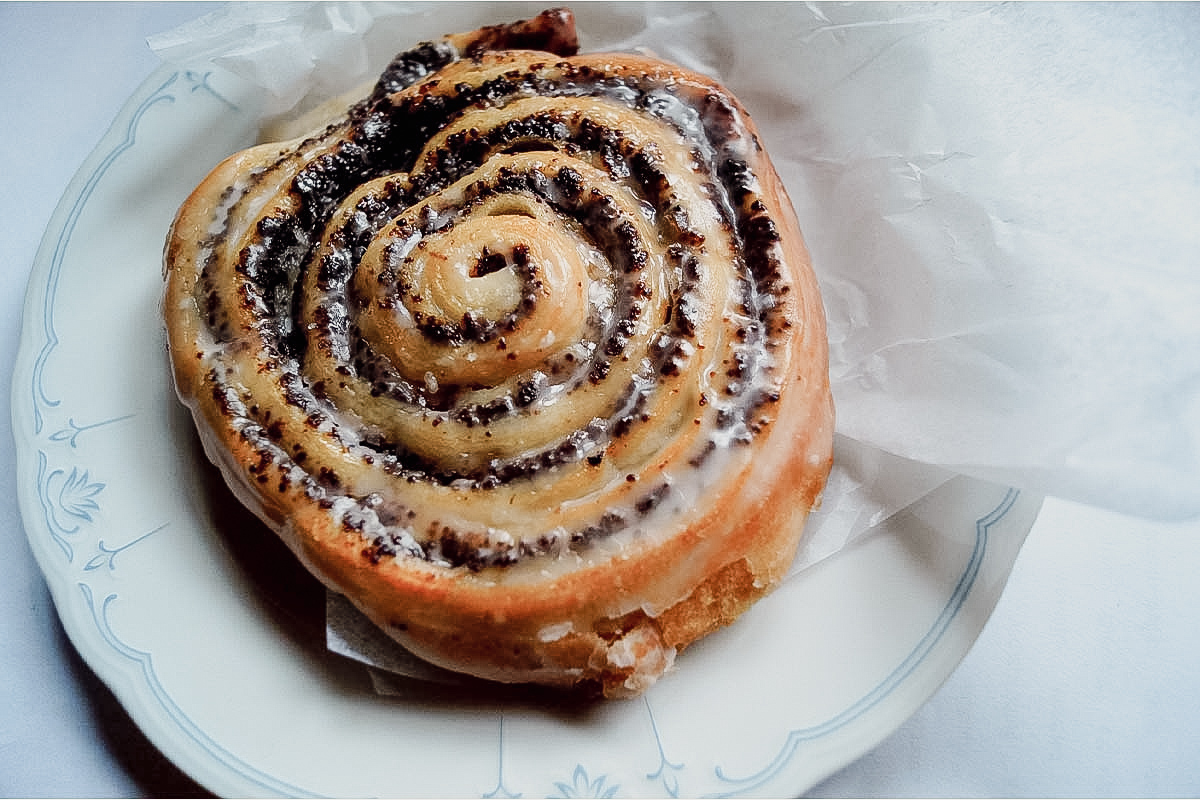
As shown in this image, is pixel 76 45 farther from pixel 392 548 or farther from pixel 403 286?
pixel 392 548

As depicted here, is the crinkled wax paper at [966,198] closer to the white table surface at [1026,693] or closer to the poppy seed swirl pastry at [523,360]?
the poppy seed swirl pastry at [523,360]

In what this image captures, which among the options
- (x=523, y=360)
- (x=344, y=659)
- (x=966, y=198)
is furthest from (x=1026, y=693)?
(x=344, y=659)

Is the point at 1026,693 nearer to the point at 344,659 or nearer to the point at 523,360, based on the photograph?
the point at 523,360

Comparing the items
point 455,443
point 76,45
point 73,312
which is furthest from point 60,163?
point 455,443

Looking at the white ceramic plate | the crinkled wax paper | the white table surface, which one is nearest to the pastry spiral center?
the white ceramic plate

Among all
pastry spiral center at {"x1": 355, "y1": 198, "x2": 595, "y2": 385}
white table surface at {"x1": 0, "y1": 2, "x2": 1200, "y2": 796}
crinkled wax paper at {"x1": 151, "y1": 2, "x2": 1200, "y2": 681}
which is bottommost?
white table surface at {"x1": 0, "y1": 2, "x2": 1200, "y2": 796}

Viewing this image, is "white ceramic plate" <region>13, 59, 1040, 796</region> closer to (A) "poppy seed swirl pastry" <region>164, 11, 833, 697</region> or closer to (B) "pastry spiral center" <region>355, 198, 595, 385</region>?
(A) "poppy seed swirl pastry" <region>164, 11, 833, 697</region>
